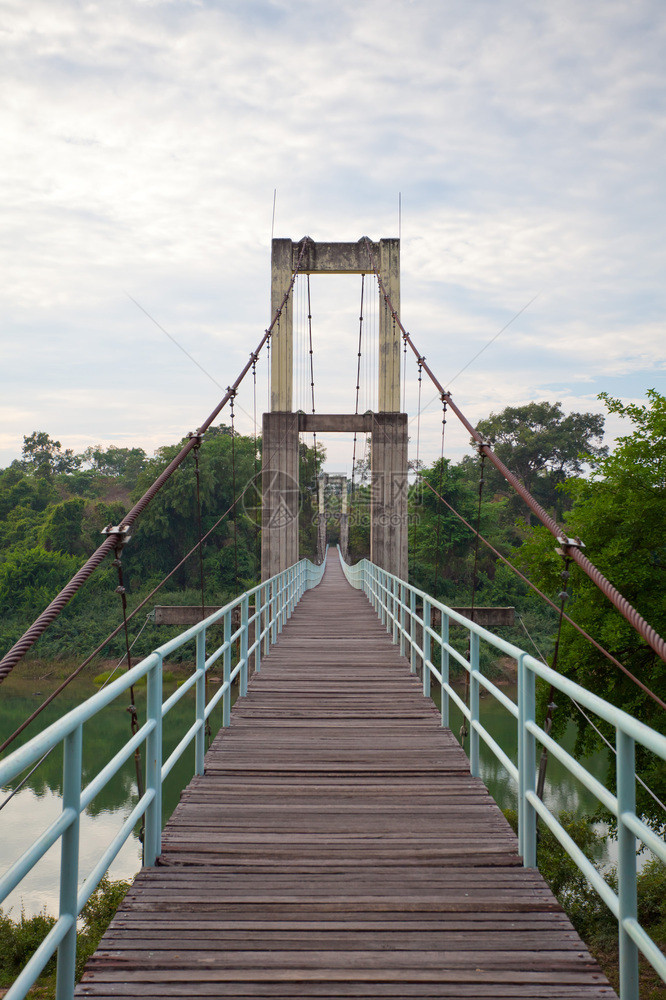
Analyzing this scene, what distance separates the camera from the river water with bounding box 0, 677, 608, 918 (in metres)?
20.0

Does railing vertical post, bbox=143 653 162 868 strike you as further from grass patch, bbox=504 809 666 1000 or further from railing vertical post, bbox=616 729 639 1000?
grass patch, bbox=504 809 666 1000

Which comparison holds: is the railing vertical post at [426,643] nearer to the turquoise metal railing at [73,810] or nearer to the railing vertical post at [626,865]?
the turquoise metal railing at [73,810]

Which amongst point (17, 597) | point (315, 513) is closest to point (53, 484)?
point (17, 597)

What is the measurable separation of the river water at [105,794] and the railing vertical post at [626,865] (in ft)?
54.6

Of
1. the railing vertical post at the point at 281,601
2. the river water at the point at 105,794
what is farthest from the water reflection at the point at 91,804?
the railing vertical post at the point at 281,601

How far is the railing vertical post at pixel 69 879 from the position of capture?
2197mm

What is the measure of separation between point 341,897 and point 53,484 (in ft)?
236

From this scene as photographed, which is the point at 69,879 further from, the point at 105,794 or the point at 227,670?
the point at 105,794

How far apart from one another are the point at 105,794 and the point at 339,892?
24.4 metres

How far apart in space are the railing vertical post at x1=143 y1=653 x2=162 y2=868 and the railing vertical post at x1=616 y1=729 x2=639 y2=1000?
6.59 ft

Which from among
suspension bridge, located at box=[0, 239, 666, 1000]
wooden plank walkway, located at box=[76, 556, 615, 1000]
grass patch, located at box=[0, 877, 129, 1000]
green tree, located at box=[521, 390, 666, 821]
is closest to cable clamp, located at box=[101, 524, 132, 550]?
suspension bridge, located at box=[0, 239, 666, 1000]

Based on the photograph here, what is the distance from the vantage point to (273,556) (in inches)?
625

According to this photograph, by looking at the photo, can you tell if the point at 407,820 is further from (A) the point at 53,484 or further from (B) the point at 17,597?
(A) the point at 53,484

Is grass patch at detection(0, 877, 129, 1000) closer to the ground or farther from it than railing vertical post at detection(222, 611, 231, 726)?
closer to the ground
